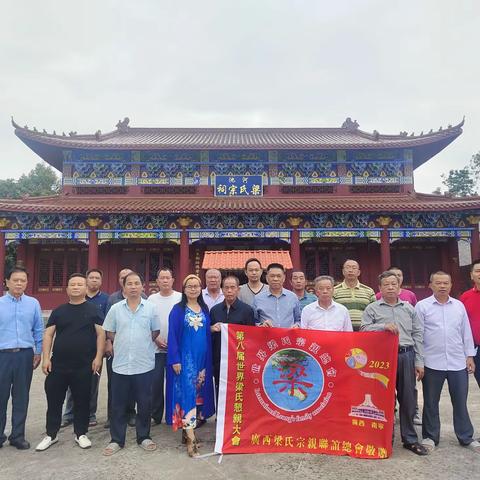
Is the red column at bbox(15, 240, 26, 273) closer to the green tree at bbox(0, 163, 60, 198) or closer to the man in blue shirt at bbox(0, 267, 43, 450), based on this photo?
the man in blue shirt at bbox(0, 267, 43, 450)

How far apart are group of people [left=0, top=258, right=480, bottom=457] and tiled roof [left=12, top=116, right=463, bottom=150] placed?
10127mm

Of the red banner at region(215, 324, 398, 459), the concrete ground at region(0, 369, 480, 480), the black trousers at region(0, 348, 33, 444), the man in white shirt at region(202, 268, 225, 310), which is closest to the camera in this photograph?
the concrete ground at region(0, 369, 480, 480)

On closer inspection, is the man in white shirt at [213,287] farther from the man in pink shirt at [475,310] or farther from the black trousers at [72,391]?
the man in pink shirt at [475,310]

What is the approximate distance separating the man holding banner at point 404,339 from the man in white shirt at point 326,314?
0.20 m

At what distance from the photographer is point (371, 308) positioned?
12.0ft

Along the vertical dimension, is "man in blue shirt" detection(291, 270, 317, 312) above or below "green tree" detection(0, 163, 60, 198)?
below

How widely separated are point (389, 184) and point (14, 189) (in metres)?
24.3

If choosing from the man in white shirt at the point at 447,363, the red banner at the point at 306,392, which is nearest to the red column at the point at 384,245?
the man in white shirt at the point at 447,363

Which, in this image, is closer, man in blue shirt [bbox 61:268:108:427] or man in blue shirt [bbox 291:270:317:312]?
man in blue shirt [bbox 61:268:108:427]

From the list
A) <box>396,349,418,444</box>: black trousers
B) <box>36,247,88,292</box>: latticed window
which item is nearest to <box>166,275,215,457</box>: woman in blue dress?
<box>396,349,418,444</box>: black trousers

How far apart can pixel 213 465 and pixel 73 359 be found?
1.61m

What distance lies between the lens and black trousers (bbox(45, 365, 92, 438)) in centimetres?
355

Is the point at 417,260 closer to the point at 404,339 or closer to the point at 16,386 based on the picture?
the point at 404,339

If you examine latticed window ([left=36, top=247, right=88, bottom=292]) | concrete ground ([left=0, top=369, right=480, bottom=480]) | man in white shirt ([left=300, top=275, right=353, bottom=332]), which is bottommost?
concrete ground ([left=0, top=369, right=480, bottom=480])
